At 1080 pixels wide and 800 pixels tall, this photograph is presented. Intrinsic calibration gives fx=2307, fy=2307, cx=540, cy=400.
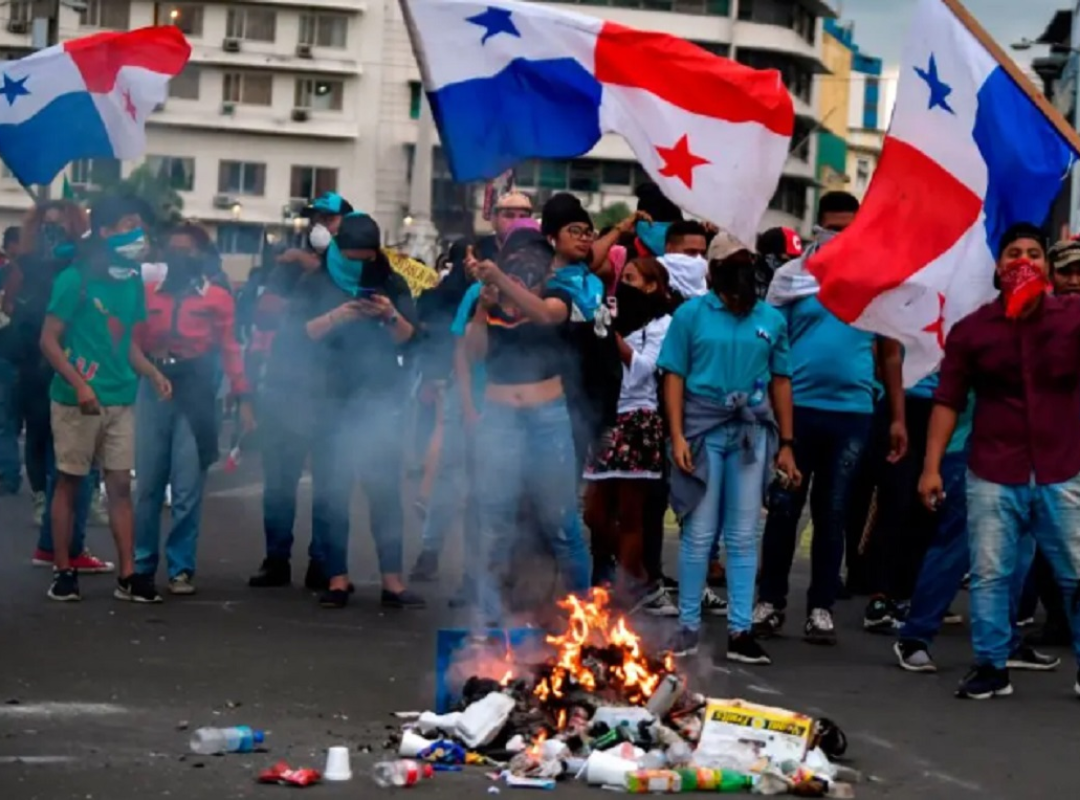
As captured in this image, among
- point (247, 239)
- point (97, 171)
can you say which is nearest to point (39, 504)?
point (97, 171)

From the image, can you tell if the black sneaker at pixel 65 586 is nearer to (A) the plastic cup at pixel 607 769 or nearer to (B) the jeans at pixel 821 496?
(B) the jeans at pixel 821 496

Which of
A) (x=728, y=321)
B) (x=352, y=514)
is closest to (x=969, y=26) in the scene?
(x=728, y=321)

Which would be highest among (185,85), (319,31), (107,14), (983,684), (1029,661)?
(319,31)

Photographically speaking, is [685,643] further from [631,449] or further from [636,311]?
[636,311]

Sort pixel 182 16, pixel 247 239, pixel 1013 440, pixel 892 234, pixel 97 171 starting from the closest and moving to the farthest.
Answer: pixel 1013 440 < pixel 892 234 < pixel 97 171 < pixel 182 16 < pixel 247 239

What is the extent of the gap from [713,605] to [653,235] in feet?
6.18

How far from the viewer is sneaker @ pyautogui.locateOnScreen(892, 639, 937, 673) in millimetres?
9875

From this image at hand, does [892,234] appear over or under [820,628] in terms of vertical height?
over

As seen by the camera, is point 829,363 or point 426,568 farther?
point 426,568

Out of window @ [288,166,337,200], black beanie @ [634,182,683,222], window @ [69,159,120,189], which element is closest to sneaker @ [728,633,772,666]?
A: black beanie @ [634,182,683,222]

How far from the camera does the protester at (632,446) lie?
35.2 ft

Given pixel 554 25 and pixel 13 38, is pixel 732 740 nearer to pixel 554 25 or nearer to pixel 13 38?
pixel 554 25

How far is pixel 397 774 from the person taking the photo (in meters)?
7.02

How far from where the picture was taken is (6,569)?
39.5 feet
